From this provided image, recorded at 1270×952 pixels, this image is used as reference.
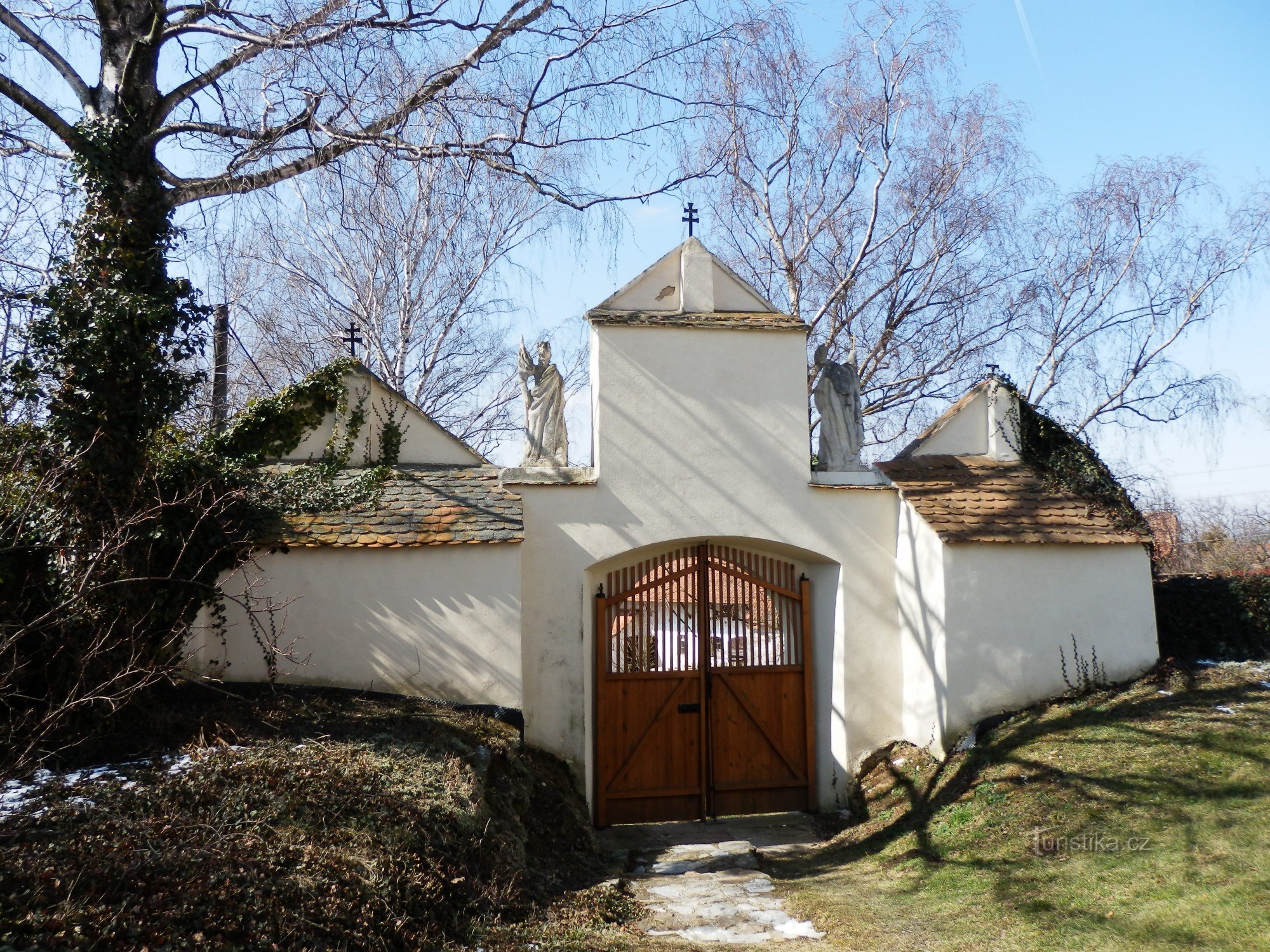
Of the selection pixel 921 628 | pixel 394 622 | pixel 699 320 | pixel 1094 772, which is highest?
pixel 699 320

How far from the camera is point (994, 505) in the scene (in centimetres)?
977

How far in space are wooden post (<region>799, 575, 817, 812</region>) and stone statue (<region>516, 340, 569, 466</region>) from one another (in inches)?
126

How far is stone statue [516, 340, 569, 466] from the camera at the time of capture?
32.6 feet

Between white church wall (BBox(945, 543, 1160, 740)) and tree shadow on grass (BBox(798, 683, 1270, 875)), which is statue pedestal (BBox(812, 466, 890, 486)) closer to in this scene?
white church wall (BBox(945, 543, 1160, 740))

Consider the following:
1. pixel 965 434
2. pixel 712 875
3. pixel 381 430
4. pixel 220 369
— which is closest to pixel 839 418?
pixel 965 434

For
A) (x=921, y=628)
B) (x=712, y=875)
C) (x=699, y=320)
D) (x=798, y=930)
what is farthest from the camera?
(x=699, y=320)

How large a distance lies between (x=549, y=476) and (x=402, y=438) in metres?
2.26

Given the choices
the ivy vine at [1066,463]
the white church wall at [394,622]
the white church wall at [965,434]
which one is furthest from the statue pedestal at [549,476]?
the ivy vine at [1066,463]

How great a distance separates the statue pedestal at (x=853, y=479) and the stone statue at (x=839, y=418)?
19 cm

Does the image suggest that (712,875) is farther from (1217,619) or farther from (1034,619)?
(1217,619)

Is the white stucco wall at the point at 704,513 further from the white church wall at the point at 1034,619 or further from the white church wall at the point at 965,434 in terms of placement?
the white church wall at the point at 965,434

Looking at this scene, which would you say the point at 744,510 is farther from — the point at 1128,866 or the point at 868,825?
the point at 1128,866

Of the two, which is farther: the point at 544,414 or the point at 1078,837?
the point at 544,414

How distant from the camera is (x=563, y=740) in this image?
9.42 metres
